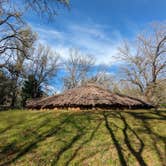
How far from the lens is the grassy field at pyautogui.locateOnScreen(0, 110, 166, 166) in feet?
17.1

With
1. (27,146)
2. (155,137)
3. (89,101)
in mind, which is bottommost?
(27,146)

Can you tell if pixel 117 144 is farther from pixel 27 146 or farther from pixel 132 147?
pixel 27 146

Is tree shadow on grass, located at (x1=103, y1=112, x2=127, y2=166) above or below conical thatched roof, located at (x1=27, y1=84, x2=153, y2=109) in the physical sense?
below

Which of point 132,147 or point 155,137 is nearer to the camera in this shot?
point 132,147

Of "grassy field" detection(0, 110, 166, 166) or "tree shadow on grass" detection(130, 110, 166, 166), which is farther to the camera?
"tree shadow on grass" detection(130, 110, 166, 166)

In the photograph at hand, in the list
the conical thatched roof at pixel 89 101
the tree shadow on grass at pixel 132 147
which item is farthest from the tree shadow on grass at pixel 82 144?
the conical thatched roof at pixel 89 101

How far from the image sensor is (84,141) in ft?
20.7

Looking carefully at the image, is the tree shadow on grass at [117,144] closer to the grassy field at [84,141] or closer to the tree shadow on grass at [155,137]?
the grassy field at [84,141]

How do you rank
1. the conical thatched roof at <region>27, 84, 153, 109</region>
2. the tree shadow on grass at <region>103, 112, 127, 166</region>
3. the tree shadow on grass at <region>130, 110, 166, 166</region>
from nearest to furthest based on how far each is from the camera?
the tree shadow on grass at <region>103, 112, 127, 166</region> → the tree shadow on grass at <region>130, 110, 166, 166</region> → the conical thatched roof at <region>27, 84, 153, 109</region>

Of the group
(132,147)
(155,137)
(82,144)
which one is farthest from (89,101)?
(132,147)

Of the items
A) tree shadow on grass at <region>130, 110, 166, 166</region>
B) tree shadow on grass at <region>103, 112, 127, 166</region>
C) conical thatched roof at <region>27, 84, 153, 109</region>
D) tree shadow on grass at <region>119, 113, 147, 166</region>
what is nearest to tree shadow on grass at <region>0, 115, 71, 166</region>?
tree shadow on grass at <region>103, 112, 127, 166</region>

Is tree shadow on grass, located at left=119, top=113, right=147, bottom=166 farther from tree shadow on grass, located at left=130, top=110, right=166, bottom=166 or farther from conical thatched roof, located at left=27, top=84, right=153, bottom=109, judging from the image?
conical thatched roof, located at left=27, top=84, right=153, bottom=109

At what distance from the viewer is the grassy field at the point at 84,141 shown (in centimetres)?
521

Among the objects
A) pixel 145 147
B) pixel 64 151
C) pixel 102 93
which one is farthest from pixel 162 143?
pixel 102 93
